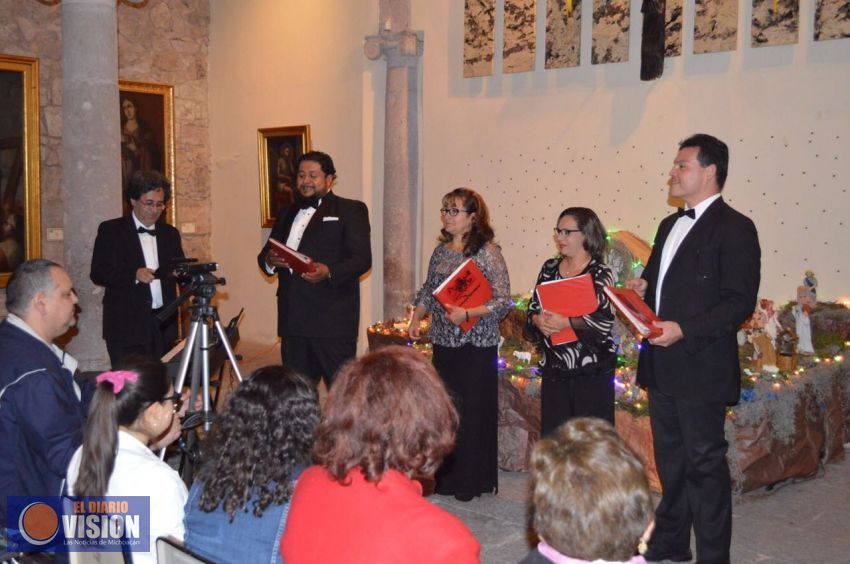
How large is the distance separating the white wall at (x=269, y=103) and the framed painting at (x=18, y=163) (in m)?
2.06

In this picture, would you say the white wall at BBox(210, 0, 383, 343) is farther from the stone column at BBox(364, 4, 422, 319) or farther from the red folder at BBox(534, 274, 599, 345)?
the red folder at BBox(534, 274, 599, 345)

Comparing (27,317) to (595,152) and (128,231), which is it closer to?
(128,231)

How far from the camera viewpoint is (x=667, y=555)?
3568mm

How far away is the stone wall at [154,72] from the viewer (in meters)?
8.09

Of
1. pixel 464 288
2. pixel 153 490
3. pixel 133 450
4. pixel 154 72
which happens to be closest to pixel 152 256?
pixel 464 288

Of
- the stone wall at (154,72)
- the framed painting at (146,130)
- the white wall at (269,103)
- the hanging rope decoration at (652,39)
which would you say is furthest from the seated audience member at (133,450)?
the framed painting at (146,130)

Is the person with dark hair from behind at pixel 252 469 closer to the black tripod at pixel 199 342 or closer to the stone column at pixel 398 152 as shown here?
the black tripod at pixel 199 342

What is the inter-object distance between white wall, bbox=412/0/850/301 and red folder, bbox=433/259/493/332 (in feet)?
8.28

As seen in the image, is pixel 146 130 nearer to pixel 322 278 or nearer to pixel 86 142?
pixel 86 142

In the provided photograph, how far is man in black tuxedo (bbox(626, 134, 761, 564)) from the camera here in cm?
317

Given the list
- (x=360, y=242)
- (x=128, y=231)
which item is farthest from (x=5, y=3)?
(x=360, y=242)

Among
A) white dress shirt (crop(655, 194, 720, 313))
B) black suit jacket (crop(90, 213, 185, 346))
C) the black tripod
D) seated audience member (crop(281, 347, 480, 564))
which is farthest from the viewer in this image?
black suit jacket (crop(90, 213, 185, 346))

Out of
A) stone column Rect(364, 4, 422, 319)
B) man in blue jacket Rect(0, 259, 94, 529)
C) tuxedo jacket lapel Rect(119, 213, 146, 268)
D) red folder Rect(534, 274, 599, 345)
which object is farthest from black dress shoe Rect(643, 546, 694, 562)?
stone column Rect(364, 4, 422, 319)

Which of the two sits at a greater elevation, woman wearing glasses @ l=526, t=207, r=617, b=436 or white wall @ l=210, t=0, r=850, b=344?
white wall @ l=210, t=0, r=850, b=344
